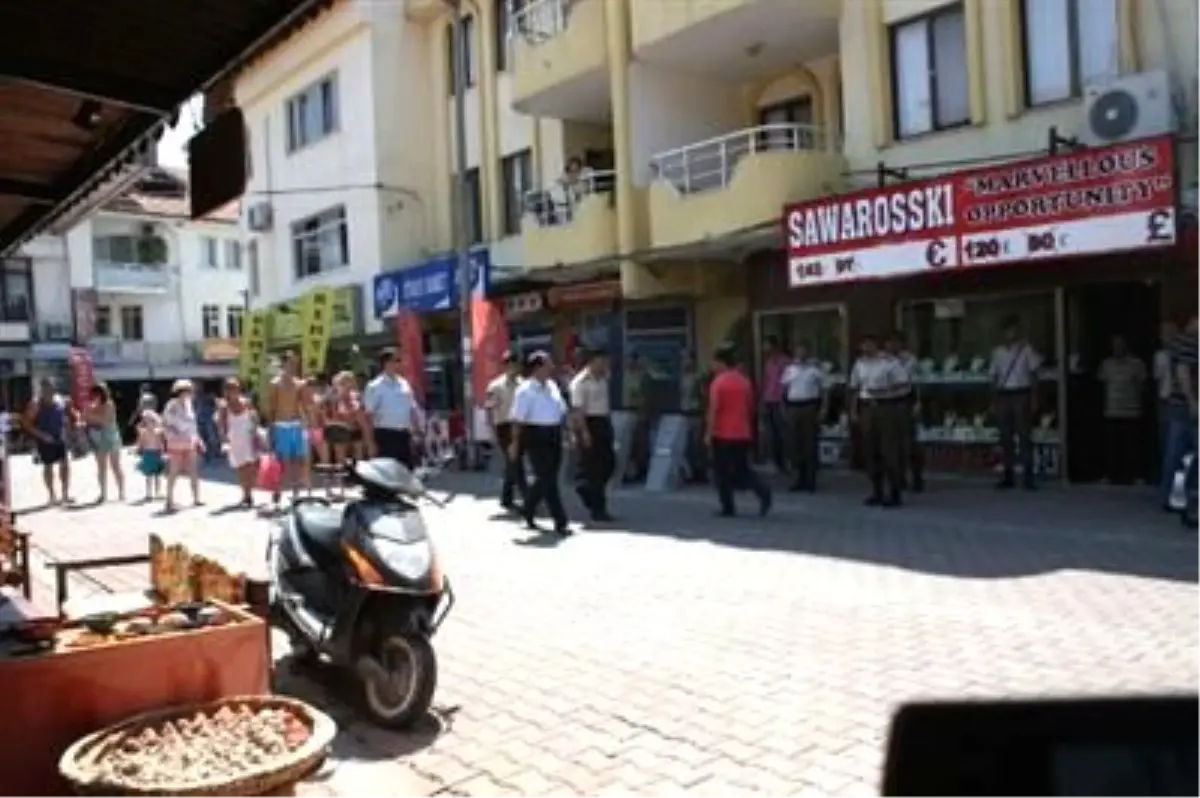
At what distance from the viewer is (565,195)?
19734mm

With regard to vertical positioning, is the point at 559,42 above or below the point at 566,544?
above

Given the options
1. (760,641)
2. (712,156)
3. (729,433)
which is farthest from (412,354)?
(760,641)

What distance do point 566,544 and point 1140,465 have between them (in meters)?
6.36

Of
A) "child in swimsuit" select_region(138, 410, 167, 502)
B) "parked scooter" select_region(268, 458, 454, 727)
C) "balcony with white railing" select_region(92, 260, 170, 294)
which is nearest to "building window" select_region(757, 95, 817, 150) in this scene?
"child in swimsuit" select_region(138, 410, 167, 502)

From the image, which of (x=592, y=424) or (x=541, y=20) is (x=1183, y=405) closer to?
(x=592, y=424)

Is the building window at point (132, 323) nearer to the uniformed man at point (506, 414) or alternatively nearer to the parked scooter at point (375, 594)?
the uniformed man at point (506, 414)

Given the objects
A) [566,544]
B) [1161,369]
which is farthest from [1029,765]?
[1161,369]

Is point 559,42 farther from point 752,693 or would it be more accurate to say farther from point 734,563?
point 752,693

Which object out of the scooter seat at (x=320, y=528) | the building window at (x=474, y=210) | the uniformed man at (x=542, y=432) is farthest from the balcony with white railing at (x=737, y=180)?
the scooter seat at (x=320, y=528)

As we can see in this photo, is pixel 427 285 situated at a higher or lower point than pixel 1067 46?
lower

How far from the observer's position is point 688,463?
15625 millimetres

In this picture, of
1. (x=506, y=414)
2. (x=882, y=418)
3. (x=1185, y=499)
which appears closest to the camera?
(x=1185, y=499)

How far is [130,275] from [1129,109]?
1879 inches

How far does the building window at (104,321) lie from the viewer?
169 feet
